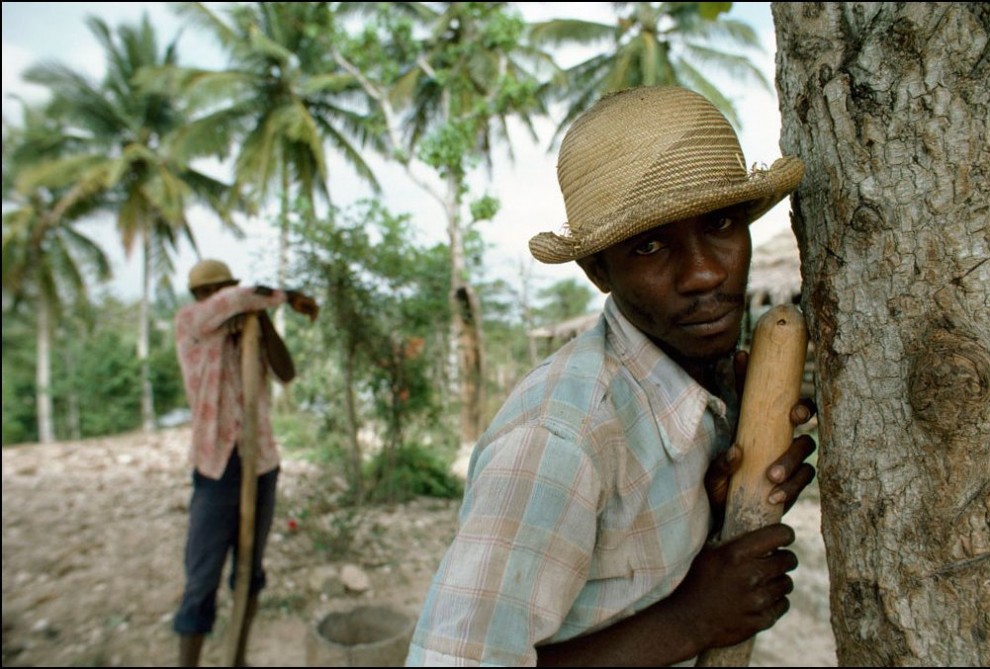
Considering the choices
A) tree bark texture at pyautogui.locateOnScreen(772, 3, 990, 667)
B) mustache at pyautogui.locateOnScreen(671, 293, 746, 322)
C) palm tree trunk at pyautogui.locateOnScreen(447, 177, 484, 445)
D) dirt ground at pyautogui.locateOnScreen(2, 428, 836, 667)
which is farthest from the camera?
palm tree trunk at pyautogui.locateOnScreen(447, 177, 484, 445)

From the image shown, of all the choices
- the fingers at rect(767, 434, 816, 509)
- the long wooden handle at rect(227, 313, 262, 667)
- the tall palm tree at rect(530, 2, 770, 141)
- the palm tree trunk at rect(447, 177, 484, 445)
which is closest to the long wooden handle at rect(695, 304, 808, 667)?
the fingers at rect(767, 434, 816, 509)

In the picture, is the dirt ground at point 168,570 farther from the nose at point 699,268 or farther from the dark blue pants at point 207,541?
the nose at point 699,268

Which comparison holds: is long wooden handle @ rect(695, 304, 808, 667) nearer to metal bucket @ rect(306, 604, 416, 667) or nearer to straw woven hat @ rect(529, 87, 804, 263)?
straw woven hat @ rect(529, 87, 804, 263)

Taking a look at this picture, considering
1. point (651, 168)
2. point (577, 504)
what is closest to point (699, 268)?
point (651, 168)

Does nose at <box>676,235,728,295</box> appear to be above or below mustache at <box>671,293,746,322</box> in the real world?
above

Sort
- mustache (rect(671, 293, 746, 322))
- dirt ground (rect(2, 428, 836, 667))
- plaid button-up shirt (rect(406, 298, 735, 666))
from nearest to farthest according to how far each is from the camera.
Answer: plaid button-up shirt (rect(406, 298, 735, 666)) < mustache (rect(671, 293, 746, 322)) < dirt ground (rect(2, 428, 836, 667))

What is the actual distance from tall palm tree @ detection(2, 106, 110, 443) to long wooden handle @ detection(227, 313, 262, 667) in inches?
661

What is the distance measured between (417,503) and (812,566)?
385cm

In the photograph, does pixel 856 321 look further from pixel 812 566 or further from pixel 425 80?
pixel 425 80

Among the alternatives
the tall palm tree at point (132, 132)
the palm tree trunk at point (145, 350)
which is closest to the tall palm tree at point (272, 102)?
the tall palm tree at point (132, 132)

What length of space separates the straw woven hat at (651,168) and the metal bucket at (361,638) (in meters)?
2.77

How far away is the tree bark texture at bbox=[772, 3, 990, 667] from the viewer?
0.75 metres

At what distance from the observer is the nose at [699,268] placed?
0.97 m

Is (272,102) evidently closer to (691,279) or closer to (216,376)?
(216,376)
